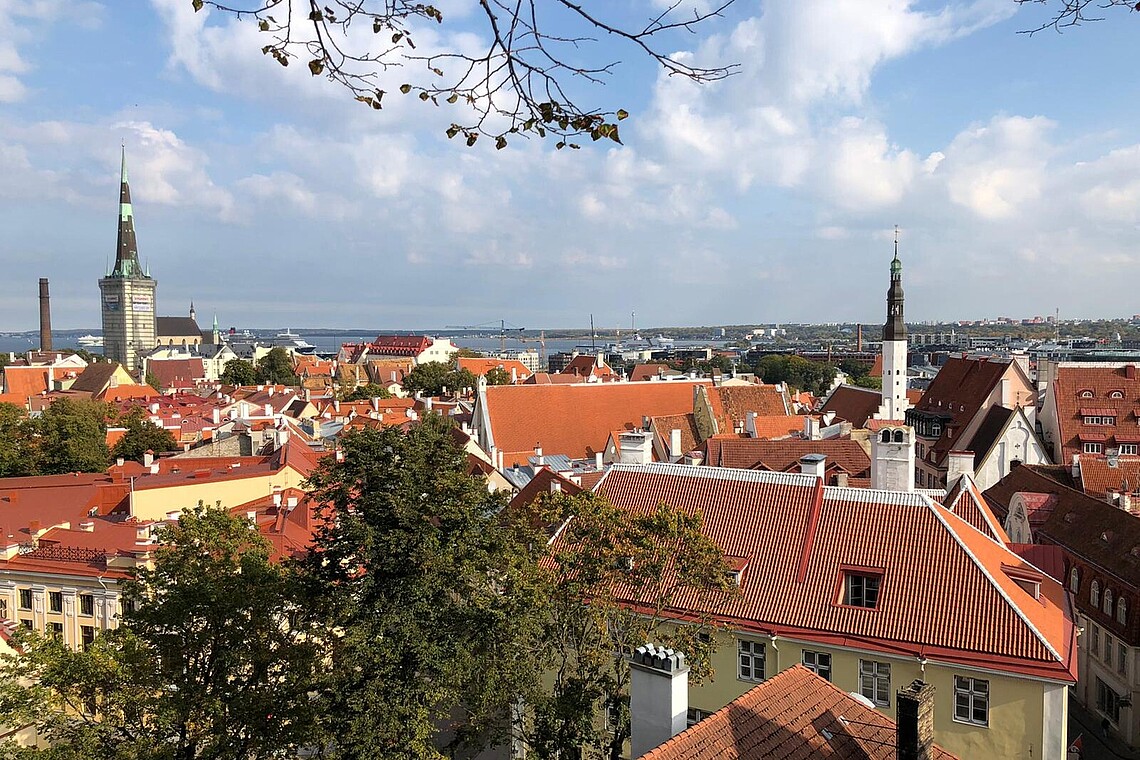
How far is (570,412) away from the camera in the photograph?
49.9 metres

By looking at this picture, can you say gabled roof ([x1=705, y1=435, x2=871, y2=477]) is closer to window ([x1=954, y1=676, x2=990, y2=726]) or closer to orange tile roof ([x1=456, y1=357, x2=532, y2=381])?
window ([x1=954, y1=676, x2=990, y2=726])

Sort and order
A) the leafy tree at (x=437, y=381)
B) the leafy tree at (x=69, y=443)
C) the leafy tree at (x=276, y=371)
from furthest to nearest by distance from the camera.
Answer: the leafy tree at (x=276, y=371) < the leafy tree at (x=437, y=381) < the leafy tree at (x=69, y=443)

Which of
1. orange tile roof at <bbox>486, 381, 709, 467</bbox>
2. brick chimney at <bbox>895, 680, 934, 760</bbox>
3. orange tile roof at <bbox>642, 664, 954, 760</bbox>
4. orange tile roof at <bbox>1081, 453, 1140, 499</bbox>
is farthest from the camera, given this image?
orange tile roof at <bbox>486, 381, 709, 467</bbox>

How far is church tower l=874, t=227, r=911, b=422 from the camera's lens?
184 ft

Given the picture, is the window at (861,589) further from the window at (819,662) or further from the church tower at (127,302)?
the church tower at (127,302)

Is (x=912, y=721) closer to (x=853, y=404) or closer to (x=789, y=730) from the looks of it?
(x=789, y=730)

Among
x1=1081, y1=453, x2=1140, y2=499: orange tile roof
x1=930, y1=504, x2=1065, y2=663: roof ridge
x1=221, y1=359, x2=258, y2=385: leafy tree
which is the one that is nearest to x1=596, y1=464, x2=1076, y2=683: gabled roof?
x1=930, y1=504, x2=1065, y2=663: roof ridge

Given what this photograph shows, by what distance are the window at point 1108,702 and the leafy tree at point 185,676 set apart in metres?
21.1

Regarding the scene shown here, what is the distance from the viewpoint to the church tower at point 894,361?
56.0 m

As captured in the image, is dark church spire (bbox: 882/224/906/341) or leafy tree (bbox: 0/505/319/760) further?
dark church spire (bbox: 882/224/906/341)

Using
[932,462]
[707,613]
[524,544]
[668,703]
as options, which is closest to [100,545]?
[524,544]

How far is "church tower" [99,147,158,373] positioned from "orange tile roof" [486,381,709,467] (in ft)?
498

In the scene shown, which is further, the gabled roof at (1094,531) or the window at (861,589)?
the gabled roof at (1094,531)

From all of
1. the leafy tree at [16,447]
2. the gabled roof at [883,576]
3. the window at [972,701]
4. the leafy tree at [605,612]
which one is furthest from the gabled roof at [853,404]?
the leafy tree at [16,447]
